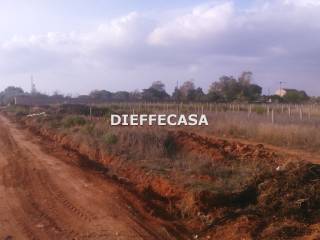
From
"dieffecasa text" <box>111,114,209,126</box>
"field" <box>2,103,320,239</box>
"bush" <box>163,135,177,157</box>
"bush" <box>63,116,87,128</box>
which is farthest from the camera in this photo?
"bush" <box>63,116,87,128</box>

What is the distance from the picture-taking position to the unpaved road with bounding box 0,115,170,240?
27.9ft

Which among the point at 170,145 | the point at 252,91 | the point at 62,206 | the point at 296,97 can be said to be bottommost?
the point at 62,206

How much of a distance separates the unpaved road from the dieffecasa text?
9.86 meters

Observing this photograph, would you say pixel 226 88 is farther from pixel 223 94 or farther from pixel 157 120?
pixel 157 120

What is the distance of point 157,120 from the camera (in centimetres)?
2859

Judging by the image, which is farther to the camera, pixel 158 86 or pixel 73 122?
pixel 158 86

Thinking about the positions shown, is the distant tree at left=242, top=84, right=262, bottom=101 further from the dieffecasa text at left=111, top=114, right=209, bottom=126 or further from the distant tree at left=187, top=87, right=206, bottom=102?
the dieffecasa text at left=111, top=114, right=209, bottom=126

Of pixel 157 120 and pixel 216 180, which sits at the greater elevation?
pixel 157 120

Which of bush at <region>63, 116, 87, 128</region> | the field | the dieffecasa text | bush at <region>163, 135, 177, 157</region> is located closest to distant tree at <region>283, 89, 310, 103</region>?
the dieffecasa text

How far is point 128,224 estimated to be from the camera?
29.1ft

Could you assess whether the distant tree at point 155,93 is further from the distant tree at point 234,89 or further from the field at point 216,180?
the field at point 216,180

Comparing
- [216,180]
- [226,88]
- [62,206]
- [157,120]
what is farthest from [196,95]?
[62,206]

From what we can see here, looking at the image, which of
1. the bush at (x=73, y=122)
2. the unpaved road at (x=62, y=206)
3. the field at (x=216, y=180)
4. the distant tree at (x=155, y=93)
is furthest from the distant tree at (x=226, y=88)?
the unpaved road at (x=62, y=206)

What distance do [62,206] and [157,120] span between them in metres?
18.5
